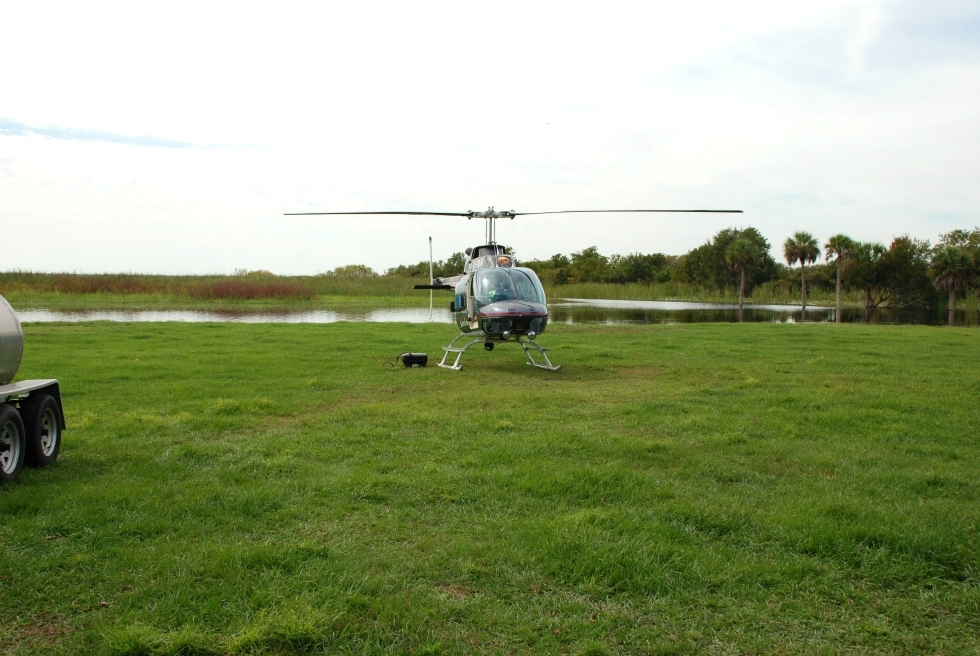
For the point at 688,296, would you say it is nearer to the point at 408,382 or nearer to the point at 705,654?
the point at 408,382

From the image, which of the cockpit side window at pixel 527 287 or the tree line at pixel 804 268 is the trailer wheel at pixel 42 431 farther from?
→ the tree line at pixel 804 268

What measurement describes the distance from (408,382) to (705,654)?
8179 mm

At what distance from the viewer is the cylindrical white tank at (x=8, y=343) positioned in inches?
209

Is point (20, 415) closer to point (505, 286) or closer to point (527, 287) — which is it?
point (505, 286)

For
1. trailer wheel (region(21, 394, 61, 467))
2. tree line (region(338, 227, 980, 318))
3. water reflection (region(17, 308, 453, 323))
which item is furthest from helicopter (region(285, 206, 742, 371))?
tree line (region(338, 227, 980, 318))

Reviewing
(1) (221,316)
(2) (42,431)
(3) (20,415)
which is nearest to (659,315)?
(1) (221,316)

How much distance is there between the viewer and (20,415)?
5391 millimetres

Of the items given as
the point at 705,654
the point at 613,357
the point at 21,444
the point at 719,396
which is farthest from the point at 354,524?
the point at 613,357

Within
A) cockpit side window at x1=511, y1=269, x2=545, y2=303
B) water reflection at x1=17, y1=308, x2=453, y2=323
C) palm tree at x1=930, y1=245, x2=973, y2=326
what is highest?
palm tree at x1=930, y1=245, x2=973, y2=326

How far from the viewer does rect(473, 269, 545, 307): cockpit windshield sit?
1223cm

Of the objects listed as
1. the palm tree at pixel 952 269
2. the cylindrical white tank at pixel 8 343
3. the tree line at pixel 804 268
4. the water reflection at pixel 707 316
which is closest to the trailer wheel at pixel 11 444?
the cylindrical white tank at pixel 8 343

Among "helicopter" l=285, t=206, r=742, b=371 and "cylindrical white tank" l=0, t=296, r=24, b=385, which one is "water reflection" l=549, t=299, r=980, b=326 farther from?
"cylindrical white tank" l=0, t=296, r=24, b=385

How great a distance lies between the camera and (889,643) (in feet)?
10.3

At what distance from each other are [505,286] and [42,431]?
7803 millimetres
